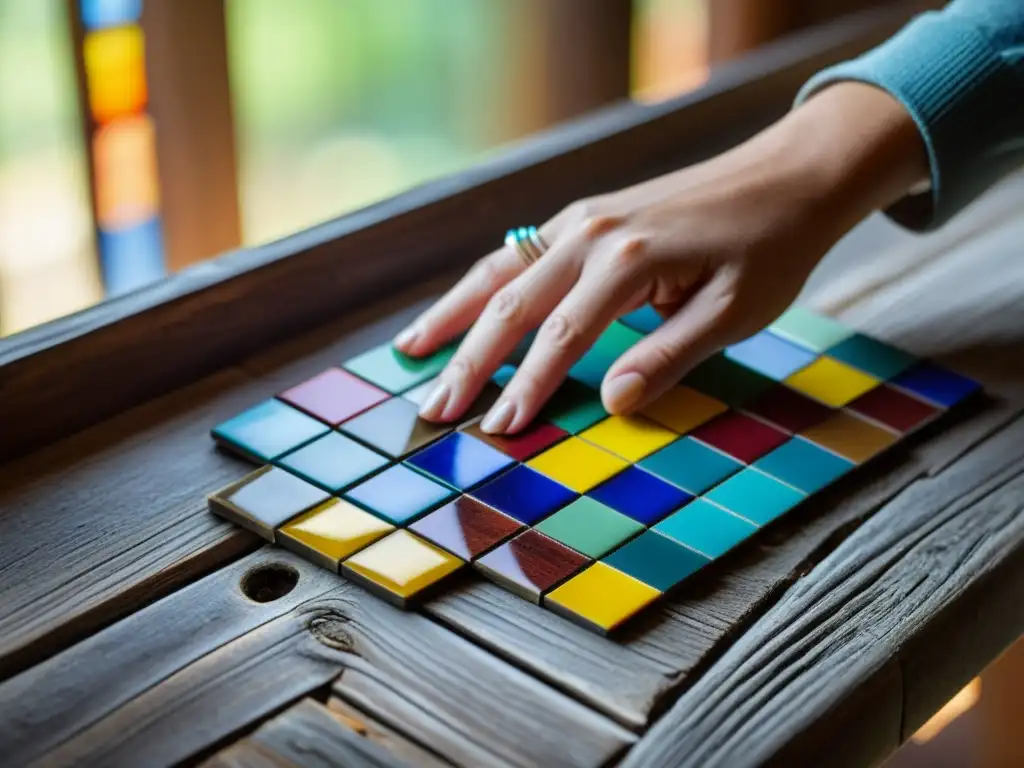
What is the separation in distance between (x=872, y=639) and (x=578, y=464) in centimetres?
19

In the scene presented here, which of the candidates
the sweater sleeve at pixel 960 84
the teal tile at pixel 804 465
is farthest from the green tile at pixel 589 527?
the sweater sleeve at pixel 960 84

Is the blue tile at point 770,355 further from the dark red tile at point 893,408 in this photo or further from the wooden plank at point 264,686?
the wooden plank at point 264,686

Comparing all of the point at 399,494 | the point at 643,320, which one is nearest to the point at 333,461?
the point at 399,494

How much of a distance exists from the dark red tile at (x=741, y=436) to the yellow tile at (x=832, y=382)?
0.06m

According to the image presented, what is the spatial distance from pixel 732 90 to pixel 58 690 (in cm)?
81

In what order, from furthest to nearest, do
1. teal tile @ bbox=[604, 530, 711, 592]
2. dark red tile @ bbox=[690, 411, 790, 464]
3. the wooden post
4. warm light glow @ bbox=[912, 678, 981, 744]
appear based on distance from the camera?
the wooden post
warm light glow @ bbox=[912, 678, 981, 744]
dark red tile @ bbox=[690, 411, 790, 464]
teal tile @ bbox=[604, 530, 711, 592]

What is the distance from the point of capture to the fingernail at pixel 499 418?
0.77 m

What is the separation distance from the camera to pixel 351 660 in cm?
62

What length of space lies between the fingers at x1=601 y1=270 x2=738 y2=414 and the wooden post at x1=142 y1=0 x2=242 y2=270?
2.85 ft

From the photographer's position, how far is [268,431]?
0.77 metres

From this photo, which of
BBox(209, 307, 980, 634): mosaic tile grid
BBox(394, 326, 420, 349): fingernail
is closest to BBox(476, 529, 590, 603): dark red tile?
BBox(209, 307, 980, 634): mosaic tile grid

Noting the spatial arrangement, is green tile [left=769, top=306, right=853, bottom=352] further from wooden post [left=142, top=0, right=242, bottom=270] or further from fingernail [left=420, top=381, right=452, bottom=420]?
wooden post [left=142, top=0, right=242, bottom=270]

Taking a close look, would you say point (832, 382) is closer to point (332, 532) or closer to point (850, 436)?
point (850, 436)

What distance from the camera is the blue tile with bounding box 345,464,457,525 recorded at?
701mm
